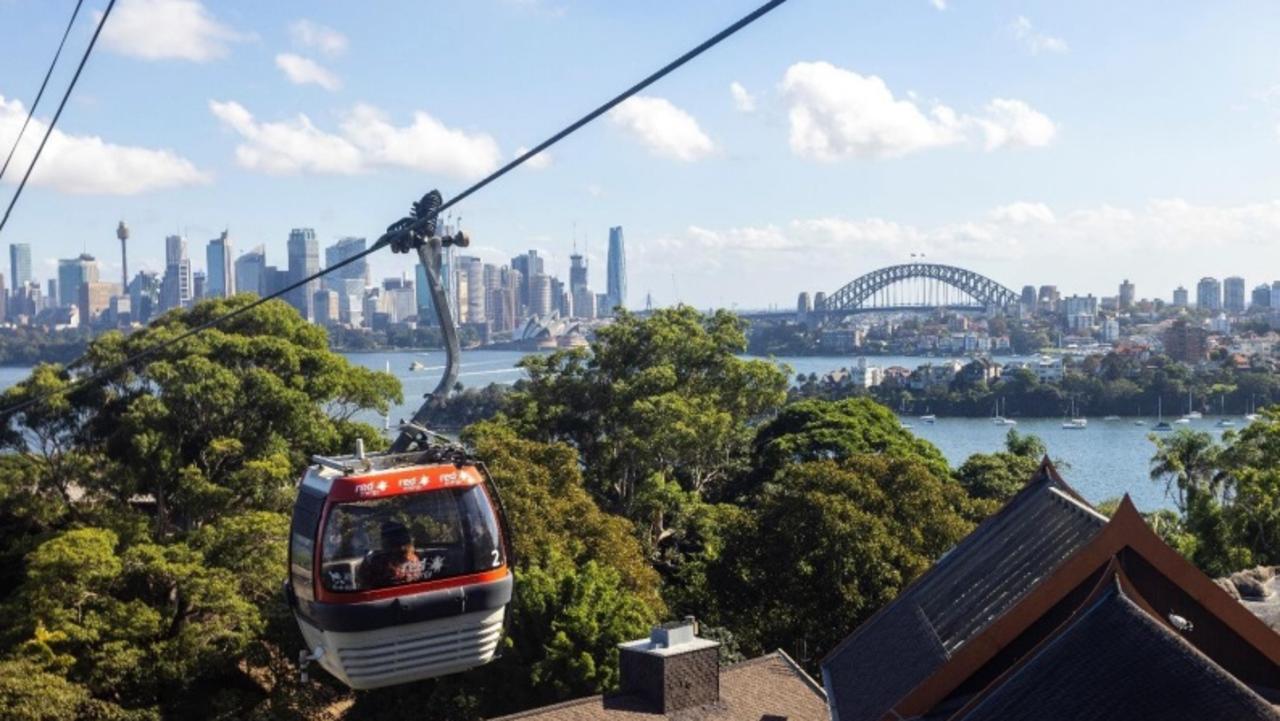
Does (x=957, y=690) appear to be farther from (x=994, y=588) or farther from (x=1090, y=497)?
(x=1090, y=497)

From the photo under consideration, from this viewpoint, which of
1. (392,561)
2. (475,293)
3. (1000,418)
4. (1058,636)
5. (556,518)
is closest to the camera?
(392,561)

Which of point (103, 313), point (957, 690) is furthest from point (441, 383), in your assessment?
point (103, 313)

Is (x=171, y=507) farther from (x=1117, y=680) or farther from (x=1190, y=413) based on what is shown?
(x=1190, y=413)

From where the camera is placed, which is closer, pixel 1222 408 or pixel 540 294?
pixel 1222 408

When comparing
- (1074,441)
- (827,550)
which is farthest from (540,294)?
(827,550)

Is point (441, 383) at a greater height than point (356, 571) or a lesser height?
greater

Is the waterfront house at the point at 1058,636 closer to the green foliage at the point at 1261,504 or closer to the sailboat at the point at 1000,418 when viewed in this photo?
the green foliage at the point at 1261,504

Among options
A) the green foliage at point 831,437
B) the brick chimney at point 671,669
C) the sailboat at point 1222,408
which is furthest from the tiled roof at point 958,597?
the sailboat at point 1222,408
